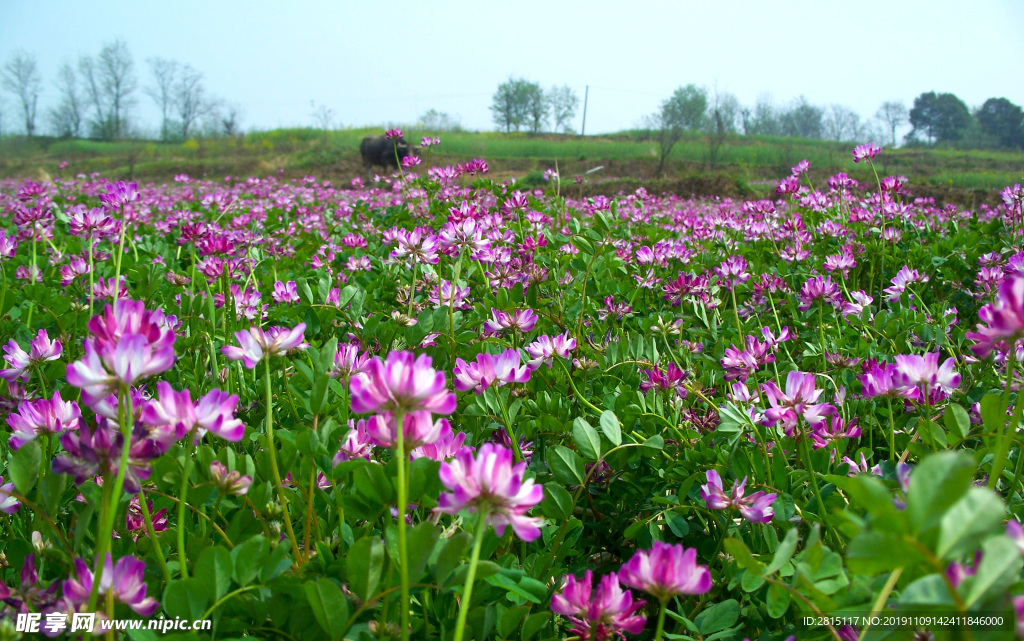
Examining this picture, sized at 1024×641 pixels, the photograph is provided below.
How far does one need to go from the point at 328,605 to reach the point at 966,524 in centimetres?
66

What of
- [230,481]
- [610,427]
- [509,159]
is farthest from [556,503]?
[509,159]

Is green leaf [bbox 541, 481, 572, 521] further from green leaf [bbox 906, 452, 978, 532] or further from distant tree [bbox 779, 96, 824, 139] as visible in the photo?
distant tree [bbox 779, 96, 824, 139]

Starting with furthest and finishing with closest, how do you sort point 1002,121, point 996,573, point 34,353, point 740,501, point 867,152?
point 1002,121
point 867,152
point 34,353
point 740,501
point 996,573

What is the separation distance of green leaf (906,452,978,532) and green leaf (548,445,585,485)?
2.05 ft

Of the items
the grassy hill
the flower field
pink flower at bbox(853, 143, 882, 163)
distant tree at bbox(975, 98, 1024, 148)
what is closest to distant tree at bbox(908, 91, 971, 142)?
distant tree at bbox(975, 98, 1024, 148)

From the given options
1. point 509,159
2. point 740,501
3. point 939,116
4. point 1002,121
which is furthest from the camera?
point 939,116

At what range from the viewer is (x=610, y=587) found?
2.54 feet

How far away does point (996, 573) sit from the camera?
470 millimetres

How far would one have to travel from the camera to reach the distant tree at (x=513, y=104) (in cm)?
6556

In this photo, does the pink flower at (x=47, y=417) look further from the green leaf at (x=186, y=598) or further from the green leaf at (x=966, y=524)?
the green leaf at (x=966, y=524)

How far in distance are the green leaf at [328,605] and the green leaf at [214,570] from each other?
134mm

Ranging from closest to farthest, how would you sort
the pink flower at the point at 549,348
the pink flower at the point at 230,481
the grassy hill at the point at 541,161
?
the pink flower at the point at 230,481 → the pink flower at the point at 549,348 → the grassy hill at the point at 541,161

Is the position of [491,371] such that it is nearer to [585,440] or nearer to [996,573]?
[585,440]

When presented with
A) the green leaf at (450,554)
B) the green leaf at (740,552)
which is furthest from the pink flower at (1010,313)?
the green leaf at (450,554)
